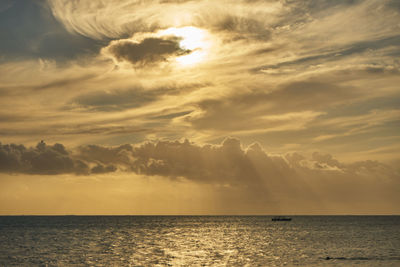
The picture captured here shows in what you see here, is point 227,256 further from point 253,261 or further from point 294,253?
point 294,253

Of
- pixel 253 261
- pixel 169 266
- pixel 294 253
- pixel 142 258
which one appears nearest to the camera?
pixel 169 266

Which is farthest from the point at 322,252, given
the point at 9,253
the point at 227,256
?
the point at 9,253

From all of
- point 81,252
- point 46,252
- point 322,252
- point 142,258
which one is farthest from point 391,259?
point 46,252

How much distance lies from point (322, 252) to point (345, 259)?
547 inches

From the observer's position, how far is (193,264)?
77.8 metres

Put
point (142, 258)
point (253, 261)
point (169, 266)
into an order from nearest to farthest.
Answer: point (169, 266)
point (253, 261)
point (142, 258)

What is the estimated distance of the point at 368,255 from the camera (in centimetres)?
9169

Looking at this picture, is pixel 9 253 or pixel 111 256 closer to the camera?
pixel 111 256

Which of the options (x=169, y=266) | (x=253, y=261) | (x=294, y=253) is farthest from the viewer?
(x=294, y=253)

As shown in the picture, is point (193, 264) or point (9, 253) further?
point (9, 253)

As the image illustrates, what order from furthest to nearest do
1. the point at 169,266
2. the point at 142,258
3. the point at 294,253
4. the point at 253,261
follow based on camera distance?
the point at 294,253, the point at 142,258, the point at 253,261, the point at 169,266

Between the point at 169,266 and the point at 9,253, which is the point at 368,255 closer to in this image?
the point at 169,266

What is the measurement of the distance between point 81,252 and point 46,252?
335 inches

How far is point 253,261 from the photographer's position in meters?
81.8
